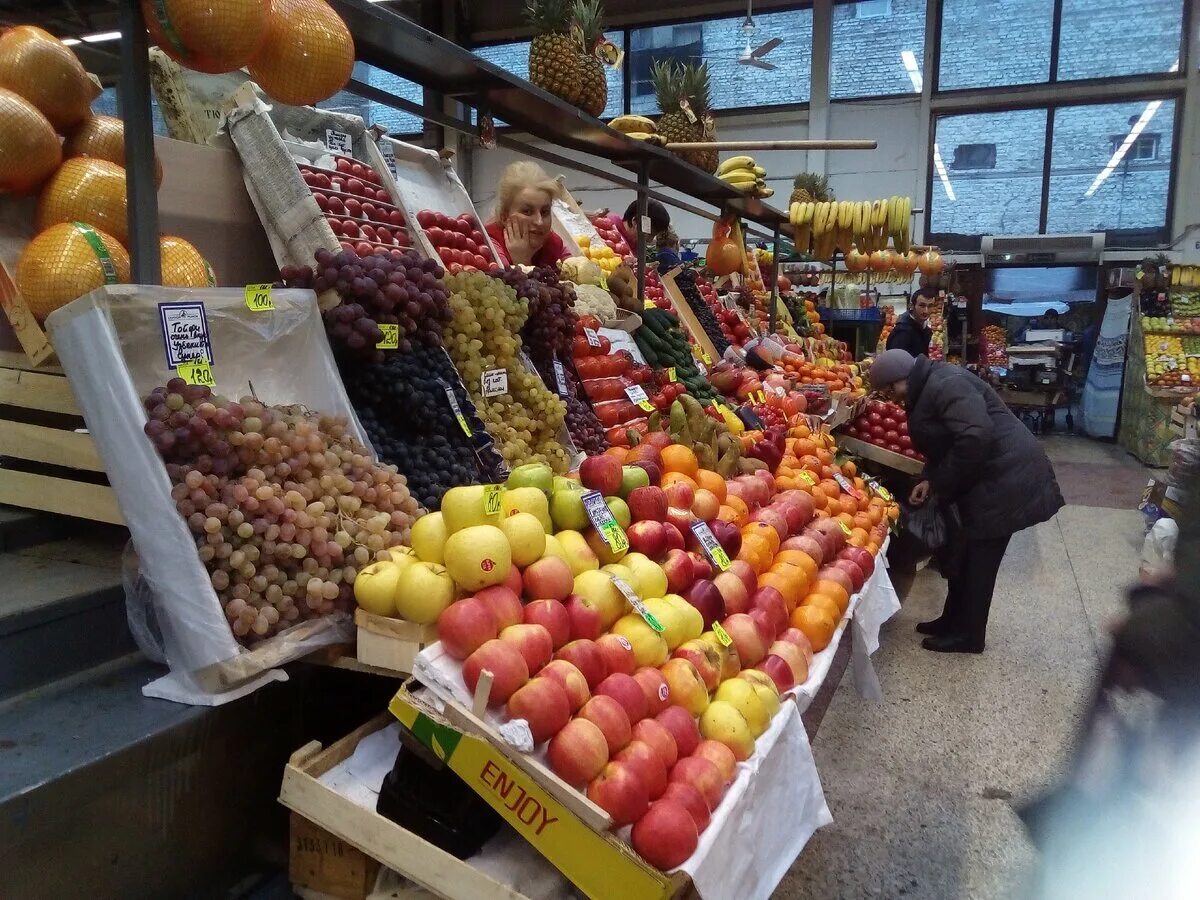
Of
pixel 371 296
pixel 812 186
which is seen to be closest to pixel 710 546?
pixel 371 296

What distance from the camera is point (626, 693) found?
1604 mm

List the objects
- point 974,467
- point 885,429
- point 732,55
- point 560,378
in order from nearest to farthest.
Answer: point 560,378, point 974,467, point 885,429, point 732,55

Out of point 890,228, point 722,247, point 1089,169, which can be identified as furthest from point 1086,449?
point 722,247

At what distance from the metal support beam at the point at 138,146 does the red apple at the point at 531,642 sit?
110 cm

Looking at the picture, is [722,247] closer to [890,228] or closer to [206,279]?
[890,228]

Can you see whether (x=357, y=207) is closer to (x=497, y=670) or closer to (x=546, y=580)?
(x=546, y=580)

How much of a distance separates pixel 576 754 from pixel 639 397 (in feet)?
7.13

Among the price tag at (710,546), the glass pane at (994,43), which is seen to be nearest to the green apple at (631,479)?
the price tag at (710,546)

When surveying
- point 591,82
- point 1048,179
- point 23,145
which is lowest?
point 23,145

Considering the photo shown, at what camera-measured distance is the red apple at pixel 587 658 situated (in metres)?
1.61

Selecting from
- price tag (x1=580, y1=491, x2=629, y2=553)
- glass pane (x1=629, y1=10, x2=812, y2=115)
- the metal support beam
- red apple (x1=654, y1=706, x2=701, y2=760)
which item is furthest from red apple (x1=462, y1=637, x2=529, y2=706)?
glass pane (x1=629, y1=10, x2=812, y2=115)

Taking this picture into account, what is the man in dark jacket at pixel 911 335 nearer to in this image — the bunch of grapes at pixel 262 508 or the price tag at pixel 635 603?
the price tag at pixel 635 603

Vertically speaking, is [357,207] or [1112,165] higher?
[1112,165]

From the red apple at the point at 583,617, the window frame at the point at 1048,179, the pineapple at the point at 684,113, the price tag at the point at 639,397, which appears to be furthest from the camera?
the window frame at the point at 1048,179
